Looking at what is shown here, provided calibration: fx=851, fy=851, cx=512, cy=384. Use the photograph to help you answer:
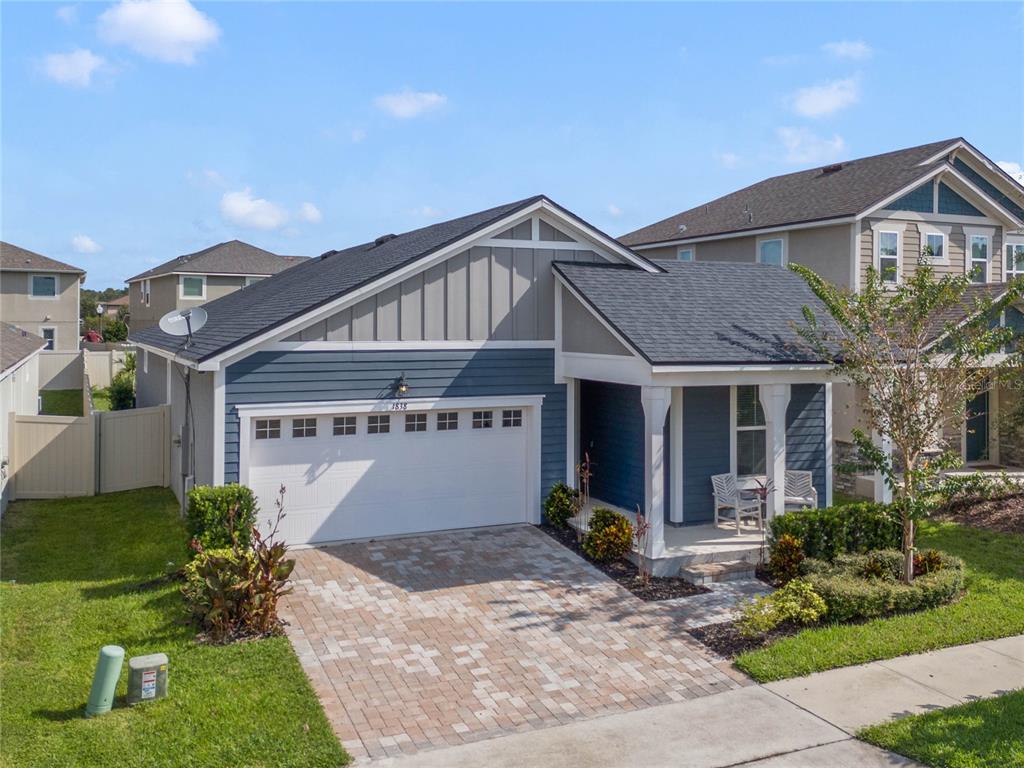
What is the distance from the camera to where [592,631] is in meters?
10.0

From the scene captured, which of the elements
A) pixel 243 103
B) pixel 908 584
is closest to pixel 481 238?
pixel 243 103

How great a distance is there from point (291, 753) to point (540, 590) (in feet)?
16.1

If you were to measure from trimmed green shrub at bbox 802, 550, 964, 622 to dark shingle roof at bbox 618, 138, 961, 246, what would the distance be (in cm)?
1058

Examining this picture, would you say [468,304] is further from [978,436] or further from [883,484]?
[978,436]

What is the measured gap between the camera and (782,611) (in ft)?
32.5

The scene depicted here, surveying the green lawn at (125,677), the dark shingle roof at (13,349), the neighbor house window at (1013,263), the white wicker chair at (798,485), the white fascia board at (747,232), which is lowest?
the green lawn at (125,677)

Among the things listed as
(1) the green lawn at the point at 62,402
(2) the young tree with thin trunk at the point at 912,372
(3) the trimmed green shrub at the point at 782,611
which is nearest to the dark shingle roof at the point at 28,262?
(1) the green lawn at the point at 62,402

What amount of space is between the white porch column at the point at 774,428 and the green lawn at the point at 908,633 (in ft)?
9.23

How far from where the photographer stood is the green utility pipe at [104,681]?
7.55m

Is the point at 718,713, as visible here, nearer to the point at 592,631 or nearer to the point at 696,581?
the point at 592,631

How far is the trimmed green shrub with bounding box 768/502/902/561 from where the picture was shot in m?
11.9

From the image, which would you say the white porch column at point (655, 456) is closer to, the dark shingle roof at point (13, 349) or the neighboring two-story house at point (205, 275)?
the dark shingle roof at point (13, 349)

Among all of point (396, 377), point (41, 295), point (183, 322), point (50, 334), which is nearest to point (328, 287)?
point (396, 377)

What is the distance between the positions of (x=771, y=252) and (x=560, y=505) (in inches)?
443
